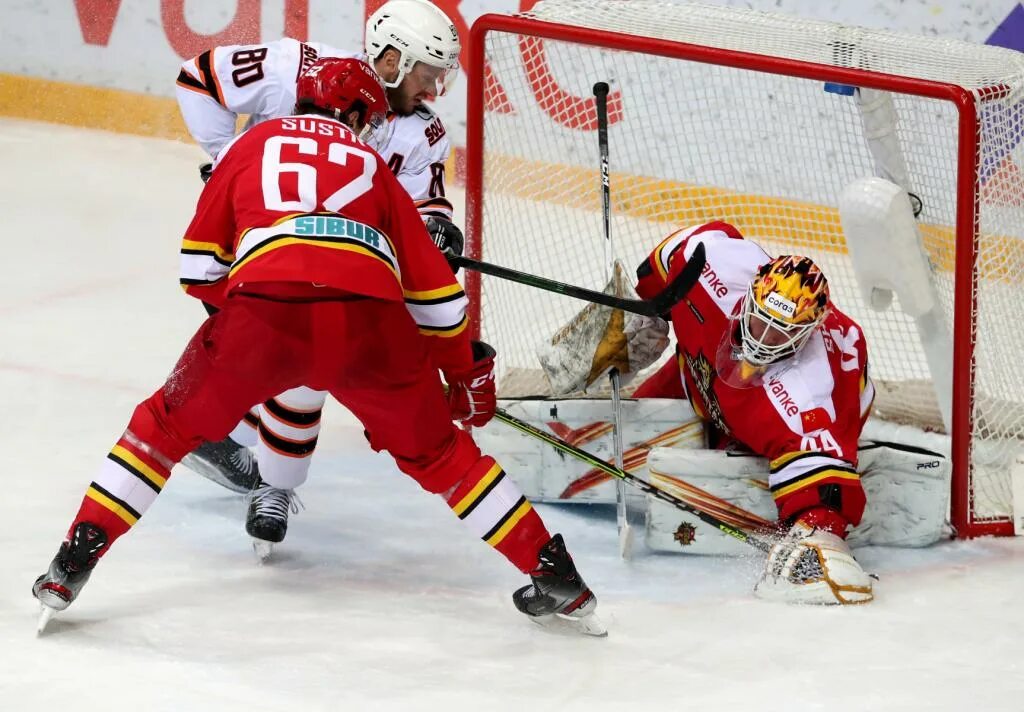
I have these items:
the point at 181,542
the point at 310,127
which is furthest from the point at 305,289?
the point at 181,542

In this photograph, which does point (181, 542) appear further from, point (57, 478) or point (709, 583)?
point (709, 583)

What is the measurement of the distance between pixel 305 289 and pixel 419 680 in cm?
63

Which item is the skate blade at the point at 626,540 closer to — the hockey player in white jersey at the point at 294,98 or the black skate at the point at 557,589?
the black skate at the point at 557,589

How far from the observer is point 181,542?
2936 millimetres

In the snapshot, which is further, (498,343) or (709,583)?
(498,343)

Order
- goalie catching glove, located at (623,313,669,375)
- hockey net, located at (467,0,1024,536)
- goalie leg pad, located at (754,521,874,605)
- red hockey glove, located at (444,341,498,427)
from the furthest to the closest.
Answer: goalie catching glove, located at (623,313,669,375)
hockey net, located at (467,0,1024,536)
goalie leg pad, located at (754,521,874,605)
red hockey glove, located at (444,341,498,427)

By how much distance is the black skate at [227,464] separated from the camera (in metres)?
3.12

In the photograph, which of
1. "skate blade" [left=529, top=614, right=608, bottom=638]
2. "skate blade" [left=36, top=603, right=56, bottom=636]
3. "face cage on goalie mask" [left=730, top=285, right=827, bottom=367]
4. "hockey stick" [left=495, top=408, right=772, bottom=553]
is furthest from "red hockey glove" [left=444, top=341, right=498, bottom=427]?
"skate blade" [left=36, top=603, right=56, bottom=636]

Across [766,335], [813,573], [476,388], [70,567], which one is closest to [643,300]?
[766,335]

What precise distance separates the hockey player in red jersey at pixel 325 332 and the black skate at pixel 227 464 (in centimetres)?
65

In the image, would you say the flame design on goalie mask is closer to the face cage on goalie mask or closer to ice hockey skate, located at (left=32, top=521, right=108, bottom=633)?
the face cage on goalie mask

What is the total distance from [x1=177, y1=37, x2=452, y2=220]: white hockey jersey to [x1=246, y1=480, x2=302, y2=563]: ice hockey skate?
68cm

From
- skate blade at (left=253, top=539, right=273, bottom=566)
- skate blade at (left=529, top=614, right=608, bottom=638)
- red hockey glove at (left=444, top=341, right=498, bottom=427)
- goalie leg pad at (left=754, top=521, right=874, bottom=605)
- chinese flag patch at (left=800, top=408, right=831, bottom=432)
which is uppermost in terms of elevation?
red hockey glove at (left=444, top=341, right=498, bottom=427)

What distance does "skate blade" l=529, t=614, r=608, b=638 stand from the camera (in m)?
2.57
